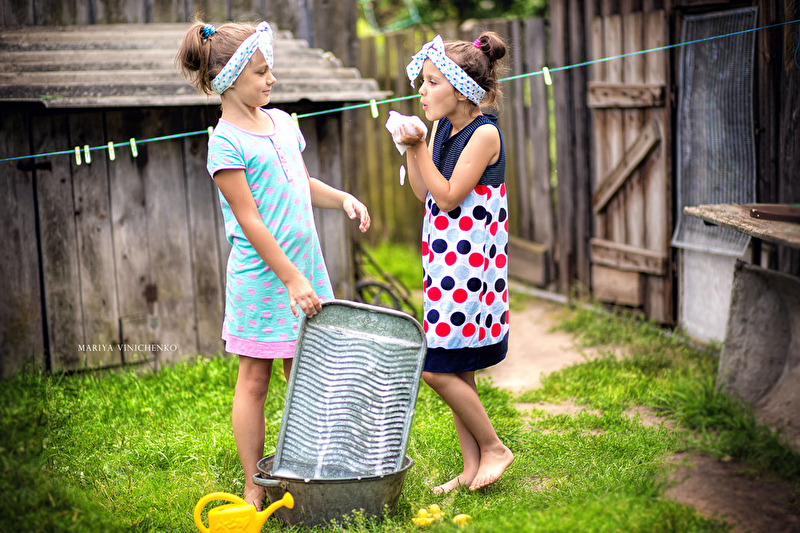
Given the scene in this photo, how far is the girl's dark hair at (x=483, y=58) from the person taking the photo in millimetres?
3203

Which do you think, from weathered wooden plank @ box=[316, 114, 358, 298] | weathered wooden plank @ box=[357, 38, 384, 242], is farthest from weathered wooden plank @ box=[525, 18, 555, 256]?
weathered wooden plank @ box=[316, 114, 358, 298]

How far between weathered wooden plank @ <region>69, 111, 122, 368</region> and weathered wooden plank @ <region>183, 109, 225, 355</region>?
475 millimetres

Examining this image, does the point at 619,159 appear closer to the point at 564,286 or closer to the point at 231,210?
the point at 564,286

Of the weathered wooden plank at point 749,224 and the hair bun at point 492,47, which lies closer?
the weathered wooden plank at point 749,224

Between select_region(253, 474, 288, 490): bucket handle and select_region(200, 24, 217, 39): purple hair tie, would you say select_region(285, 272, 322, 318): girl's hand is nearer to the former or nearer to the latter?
select_region(253, 474, 288, 490): bucket handle

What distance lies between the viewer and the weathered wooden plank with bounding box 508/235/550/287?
24.6 feet

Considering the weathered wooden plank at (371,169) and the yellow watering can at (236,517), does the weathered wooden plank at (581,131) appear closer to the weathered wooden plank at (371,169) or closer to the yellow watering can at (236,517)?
the weathered wooden plank at (371,169)

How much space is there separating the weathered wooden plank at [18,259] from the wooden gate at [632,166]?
3.93 meters

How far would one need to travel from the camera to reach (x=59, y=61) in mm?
4820

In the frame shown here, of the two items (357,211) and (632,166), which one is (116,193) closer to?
(357,211)

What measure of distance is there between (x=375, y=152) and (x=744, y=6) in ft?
15.5

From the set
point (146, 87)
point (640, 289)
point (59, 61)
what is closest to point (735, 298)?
point (640, 289)

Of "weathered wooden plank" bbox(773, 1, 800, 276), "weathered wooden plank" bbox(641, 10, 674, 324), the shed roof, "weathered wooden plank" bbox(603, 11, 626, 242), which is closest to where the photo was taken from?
"weathered wooden plank" bbox(773, 1, 800, 276)

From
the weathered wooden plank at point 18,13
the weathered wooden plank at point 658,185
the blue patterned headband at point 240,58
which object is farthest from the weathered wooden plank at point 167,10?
the weathered wooden plank at point 658,185
